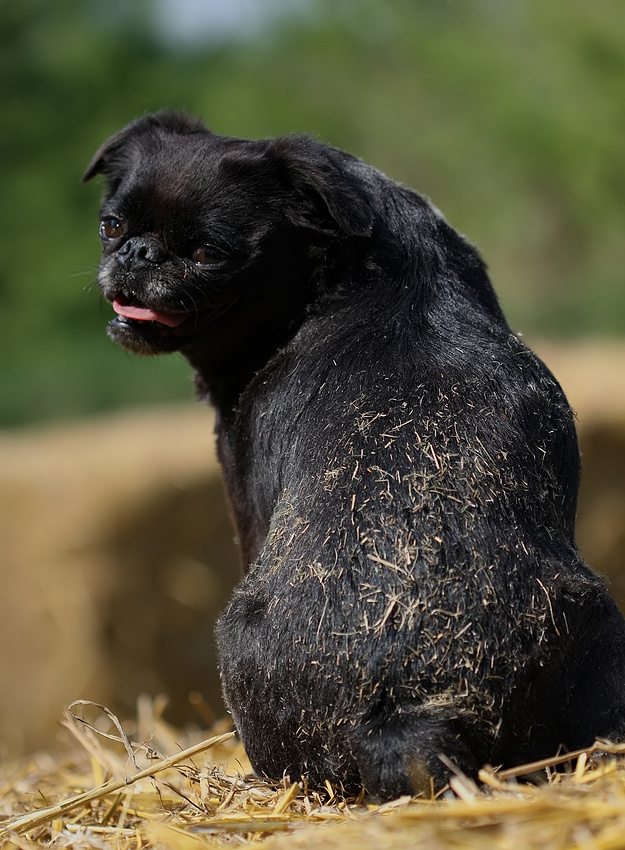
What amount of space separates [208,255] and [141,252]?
30cm

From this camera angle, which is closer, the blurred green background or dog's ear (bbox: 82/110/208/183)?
dog's ear (bbox: 82/110/208/183)

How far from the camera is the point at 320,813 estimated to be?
135 inches

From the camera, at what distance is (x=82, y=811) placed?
382 cm

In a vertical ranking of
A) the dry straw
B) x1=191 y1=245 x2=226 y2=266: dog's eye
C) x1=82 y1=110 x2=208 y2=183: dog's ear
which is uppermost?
x1=82 y1=110 x2=208 y2=183: dog's ear

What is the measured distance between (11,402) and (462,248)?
15364 mm

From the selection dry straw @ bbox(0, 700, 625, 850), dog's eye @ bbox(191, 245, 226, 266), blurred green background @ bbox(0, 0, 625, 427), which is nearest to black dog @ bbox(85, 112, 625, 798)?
dog's eye @ bbox(191, 245, 226, 266)

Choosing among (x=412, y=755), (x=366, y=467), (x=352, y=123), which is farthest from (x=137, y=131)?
(x=352, y=123)

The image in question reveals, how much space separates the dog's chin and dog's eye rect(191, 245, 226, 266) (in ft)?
1.20

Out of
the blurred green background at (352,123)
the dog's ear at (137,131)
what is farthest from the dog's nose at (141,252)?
the blurred green background at (352,123)

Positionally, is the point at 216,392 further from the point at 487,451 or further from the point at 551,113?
the point at 551,113

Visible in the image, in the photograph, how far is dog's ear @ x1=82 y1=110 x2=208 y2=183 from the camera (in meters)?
5.05

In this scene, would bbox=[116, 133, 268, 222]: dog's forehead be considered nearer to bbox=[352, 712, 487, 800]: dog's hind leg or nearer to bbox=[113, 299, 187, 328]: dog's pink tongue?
bbox=[113, 299, 187, 328]: dog's pink tongue

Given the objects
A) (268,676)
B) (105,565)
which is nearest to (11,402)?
(105,565)

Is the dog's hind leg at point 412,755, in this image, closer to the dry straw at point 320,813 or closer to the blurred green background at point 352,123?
the dry straw at point 320,813
